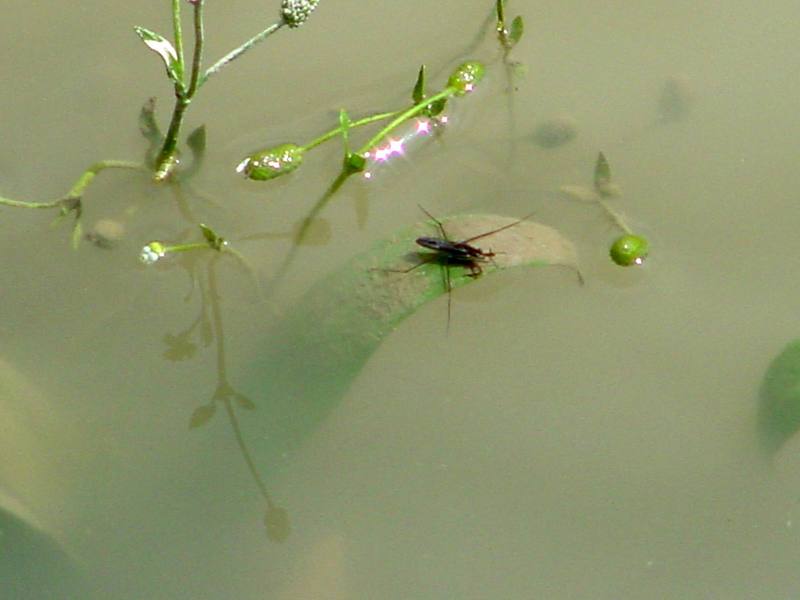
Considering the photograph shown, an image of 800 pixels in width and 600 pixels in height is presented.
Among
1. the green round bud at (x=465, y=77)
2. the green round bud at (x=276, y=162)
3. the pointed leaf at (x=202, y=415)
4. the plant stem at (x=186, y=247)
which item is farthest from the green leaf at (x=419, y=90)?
the pointed leaf at (x=202, y=415)

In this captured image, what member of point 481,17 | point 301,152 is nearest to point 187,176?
point 301,152

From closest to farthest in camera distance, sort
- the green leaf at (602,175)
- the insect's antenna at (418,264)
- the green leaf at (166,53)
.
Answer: the green leaf at (166,53), the insect's antenna at (418,264), the green leaf at (602,175)

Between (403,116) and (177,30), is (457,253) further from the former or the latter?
(177,30)

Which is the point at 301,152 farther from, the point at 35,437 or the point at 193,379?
the point at 35,437

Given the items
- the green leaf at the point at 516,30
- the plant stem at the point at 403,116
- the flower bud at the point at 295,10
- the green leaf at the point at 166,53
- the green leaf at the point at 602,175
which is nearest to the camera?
the flower bud at the point at 295,10

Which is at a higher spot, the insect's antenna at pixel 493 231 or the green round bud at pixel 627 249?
the insect's antenna at pixel 493 231

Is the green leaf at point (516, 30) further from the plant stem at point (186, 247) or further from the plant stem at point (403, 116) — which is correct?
the plant stem at point (186, 247)
